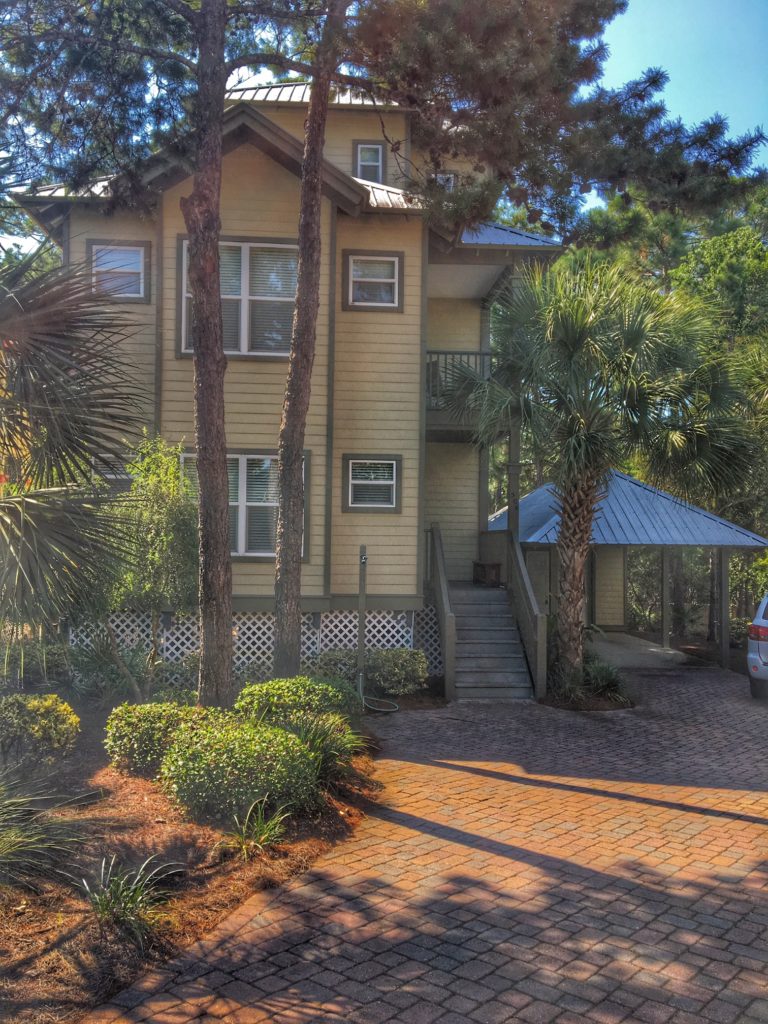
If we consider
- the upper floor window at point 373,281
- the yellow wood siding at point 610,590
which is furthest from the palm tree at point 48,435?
the yellow wood siding at point 610,590

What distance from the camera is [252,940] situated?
5.27 metres

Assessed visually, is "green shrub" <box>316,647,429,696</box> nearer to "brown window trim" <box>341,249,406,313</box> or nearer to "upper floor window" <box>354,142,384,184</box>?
"brown window trim" <box>341,249,406,313</box>

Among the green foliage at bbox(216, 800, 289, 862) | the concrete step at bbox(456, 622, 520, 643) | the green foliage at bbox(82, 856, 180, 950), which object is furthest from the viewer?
the concrete step at bbox(456, 622, 520, 643)

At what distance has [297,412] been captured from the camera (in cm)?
1239

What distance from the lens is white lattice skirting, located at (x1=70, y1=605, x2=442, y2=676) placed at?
14438mm

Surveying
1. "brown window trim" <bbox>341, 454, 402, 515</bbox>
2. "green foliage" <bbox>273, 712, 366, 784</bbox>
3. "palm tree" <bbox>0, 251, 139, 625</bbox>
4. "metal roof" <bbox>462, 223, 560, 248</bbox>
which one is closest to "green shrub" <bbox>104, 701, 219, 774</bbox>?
"green foliage" <bbox>273, 712, 366, 784</bbox>

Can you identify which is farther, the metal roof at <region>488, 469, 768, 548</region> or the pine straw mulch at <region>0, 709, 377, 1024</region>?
the metal roof at <region>488, 469, 768, 548</region>

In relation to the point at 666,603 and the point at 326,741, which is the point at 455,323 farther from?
the point at 326,741

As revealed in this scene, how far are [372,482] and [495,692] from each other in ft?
12.9

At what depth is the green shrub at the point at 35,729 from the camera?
8.68 metres

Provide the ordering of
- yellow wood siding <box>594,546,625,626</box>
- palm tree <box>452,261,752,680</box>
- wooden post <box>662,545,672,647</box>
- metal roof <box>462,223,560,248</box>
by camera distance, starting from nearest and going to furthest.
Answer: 1. palm tree <box>452,261,752,680</box>
2. metal roof <box>462,223,560,248</box>
3. wooden post <box>662,545,672,647</box>
4. yellow wood siding <box>594,546,625,626</box>

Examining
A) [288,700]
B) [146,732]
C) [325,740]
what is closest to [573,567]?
[288,700]

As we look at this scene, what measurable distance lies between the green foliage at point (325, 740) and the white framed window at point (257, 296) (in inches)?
290

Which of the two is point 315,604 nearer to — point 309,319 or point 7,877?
point 309,319
